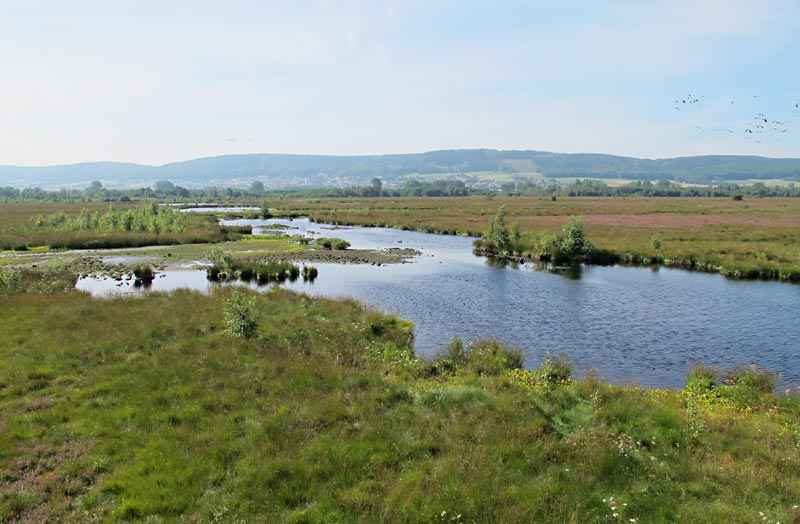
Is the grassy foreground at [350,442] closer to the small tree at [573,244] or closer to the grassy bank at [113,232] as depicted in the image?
the small tree at [573,244]

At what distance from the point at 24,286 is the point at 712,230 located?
76.8 metres

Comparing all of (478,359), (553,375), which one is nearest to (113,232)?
(478,359)

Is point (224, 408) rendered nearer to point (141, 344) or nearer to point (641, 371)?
point (141, 344)

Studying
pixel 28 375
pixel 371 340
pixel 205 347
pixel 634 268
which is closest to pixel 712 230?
pixel 634 268

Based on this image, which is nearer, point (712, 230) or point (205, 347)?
point (205, 347)

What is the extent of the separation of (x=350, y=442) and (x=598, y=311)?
81.1 feet

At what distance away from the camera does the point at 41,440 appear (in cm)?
991

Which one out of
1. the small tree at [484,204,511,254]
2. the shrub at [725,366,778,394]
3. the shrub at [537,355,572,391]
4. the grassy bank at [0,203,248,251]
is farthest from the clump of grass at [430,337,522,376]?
the grassy bank at [0,203,248,251]

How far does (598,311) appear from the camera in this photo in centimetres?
3078

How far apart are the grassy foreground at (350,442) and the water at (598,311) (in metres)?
6.55

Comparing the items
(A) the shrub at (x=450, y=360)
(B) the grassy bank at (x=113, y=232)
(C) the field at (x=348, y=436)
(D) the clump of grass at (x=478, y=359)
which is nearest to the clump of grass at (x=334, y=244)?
(B) the grassy bank at (x=113, y=232)

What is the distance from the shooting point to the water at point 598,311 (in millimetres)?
22094

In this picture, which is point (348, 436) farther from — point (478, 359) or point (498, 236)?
point (498, 236)

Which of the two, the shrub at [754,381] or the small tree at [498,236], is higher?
the small tree at [498,236]
